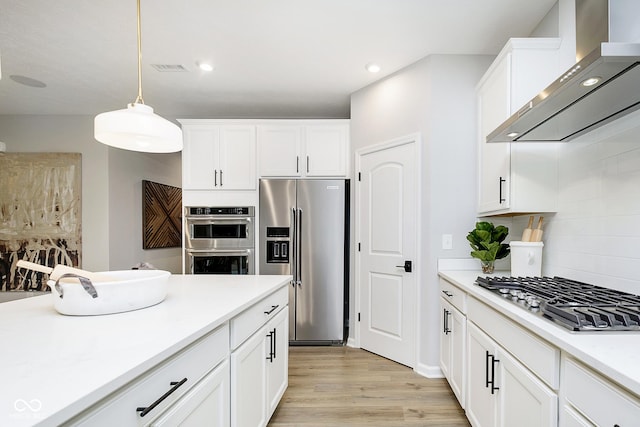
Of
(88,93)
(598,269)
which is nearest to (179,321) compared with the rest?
(598,269)

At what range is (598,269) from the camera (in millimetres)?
1635

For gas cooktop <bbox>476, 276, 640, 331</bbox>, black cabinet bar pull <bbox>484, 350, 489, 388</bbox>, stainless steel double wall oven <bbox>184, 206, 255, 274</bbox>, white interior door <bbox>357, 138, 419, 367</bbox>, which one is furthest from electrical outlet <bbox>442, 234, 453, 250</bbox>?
stainless steel double wall oven <bbox>184, 206, 255, 274</bbox>

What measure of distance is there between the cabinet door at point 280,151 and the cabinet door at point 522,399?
267 cm

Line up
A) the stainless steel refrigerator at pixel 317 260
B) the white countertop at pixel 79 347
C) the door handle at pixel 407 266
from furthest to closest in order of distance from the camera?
the stainless steel refrigerator at pixel 317 260 < the door handle at pixel 407 266 < the white countertop at pixel 79 347

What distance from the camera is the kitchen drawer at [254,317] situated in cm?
137

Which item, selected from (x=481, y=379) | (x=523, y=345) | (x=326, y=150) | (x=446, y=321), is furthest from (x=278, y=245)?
(x=523, y=345)

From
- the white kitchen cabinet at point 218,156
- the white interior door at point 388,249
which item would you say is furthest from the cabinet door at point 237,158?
the white interior door at point 388,249

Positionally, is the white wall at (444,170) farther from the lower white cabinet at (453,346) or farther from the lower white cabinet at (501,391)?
the lower white cabinet at (501,391)

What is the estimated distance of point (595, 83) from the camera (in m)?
1.13

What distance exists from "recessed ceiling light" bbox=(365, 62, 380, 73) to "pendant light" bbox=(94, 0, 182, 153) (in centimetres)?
194

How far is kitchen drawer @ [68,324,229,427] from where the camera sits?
69 centimetres

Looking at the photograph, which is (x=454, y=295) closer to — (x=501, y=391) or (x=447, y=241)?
(x=447, y=241)

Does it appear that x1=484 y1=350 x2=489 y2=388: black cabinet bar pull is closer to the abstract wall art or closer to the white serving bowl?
the white serving bowl

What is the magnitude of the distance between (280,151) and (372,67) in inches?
51.5
